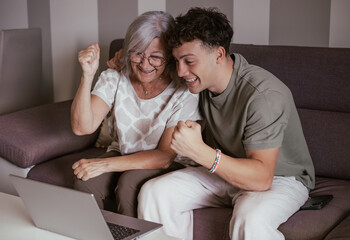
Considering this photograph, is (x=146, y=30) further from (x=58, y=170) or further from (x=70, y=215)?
(x=70, y=215)

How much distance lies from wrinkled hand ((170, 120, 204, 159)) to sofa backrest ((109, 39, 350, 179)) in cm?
71

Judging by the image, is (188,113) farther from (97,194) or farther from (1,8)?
(1,8)

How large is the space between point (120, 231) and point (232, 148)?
65 centimetres

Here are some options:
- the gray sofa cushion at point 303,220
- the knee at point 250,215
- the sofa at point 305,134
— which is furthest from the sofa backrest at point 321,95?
the knee at point 250,215

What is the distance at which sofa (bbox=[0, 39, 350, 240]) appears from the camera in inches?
78.3

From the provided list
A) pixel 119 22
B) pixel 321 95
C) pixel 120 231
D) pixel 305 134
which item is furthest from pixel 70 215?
pixel 119 22

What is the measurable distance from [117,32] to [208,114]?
131 centimetres

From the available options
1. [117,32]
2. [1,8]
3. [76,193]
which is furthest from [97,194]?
[1,8]

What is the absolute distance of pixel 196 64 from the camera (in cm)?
197

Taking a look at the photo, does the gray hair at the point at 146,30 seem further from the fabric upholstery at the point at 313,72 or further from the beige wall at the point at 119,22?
the beige wall at the point at 119,22

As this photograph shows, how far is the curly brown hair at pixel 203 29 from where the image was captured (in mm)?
1950

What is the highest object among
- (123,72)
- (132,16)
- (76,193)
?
(132,16)

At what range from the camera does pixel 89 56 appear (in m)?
2.04

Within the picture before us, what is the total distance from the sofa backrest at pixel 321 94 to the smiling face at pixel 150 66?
488 mm
